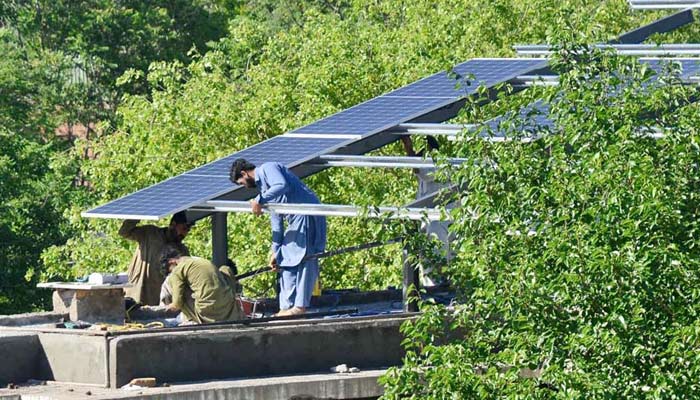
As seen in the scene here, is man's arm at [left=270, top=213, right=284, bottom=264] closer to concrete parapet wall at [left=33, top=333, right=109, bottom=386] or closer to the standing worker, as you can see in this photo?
the standing worker

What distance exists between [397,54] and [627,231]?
20.5 meters

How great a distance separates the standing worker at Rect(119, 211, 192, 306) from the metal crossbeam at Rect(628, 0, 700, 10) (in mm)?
8191

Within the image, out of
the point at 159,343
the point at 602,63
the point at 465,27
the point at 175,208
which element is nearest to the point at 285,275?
the point at 175,208

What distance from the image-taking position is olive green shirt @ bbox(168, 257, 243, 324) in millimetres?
17422

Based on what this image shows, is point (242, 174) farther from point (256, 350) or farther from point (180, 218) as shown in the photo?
point (256, 350)

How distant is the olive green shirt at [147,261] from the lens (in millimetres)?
19594

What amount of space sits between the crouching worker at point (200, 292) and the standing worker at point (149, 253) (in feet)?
6.01

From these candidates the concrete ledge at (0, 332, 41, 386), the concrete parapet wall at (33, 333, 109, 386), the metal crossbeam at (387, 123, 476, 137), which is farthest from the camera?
Answer: the metal crossbeam at (387, 123, 476, 137)

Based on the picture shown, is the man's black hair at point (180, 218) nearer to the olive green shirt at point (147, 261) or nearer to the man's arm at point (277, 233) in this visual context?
the olive green shirt at point (147, 261)

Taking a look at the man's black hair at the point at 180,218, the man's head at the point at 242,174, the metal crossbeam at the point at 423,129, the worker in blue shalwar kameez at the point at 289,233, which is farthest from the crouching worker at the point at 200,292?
the metal crossbeam at the point at 423,129

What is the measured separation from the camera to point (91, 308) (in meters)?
17.9

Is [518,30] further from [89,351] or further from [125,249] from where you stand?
[89,351]

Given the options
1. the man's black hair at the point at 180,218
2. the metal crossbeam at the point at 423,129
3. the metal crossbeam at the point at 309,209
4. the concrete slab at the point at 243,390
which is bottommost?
the concrete slab at the point at 243,390

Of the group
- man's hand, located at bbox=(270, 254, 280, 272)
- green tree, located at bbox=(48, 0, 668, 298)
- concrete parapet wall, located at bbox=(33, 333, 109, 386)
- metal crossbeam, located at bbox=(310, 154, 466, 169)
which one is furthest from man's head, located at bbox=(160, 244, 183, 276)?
green tree, located at bbox=(48, 0, 668, 298)
